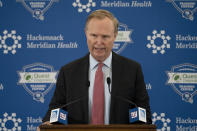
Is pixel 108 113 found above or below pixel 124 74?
below

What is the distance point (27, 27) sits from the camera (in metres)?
3.01

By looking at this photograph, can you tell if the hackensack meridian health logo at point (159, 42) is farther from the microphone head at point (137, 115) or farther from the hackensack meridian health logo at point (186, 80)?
the microphone head at point (137, 115)

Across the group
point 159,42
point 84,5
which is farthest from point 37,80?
point 159,42

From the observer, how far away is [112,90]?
1548mm

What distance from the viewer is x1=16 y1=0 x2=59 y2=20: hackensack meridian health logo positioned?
9.88 ft

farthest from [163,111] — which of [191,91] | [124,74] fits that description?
[124,74]

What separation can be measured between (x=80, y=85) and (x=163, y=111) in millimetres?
1666

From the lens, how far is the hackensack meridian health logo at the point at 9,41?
118 inches

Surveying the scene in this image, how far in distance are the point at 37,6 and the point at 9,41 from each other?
52cm

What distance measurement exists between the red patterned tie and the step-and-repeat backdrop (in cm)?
143

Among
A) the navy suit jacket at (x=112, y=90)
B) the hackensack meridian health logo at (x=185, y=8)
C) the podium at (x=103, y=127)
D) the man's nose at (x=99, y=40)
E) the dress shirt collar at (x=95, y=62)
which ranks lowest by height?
the podium at (x=103, y=127)

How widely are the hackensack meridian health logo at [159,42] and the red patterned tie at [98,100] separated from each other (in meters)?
1.51

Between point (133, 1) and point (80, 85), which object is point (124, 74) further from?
point (133, 1)

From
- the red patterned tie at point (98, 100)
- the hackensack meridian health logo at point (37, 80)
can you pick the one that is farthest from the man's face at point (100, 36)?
the hackensack meridian health logo at point (37, 80)
